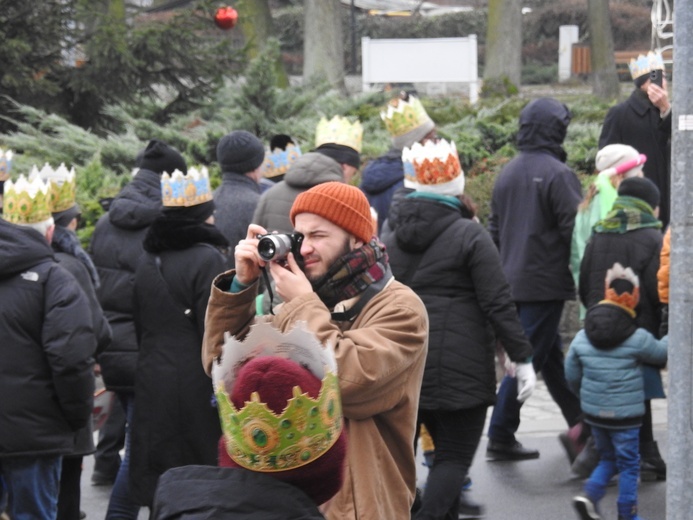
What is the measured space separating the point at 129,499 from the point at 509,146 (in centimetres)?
802

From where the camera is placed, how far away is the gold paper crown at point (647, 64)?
31.4 feet

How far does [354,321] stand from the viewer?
389cm

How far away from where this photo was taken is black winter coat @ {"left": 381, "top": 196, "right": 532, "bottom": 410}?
19.7ft

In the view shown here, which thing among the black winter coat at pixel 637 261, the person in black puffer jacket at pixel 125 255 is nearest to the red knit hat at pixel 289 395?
the person in black puffer jacket at pixel 125 255

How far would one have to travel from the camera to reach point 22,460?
18.2ft

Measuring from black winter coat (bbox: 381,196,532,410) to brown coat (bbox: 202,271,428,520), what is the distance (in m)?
2.12

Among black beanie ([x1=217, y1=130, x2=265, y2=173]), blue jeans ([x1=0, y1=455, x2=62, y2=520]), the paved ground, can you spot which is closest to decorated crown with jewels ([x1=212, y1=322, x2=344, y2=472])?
Result: blue jeans ([x1=0, y1=455, x2=62, y2=520])

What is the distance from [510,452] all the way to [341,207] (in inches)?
170

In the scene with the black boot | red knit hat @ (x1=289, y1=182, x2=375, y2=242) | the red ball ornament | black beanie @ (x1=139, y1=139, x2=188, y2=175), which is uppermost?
→ the red ball ornament

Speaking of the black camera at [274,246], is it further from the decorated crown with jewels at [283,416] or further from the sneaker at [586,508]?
the sneaker at [586,508]

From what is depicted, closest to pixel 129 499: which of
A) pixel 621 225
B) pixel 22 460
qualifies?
pixel 22 460

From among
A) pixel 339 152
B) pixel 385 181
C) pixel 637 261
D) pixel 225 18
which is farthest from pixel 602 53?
pixel 637 261

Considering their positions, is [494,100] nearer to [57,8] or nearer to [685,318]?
[57,8]

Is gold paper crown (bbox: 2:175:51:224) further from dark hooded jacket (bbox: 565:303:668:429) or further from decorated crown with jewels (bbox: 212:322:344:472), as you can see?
A: decorated crown with jewels (bbox: 212:322:344:472)
